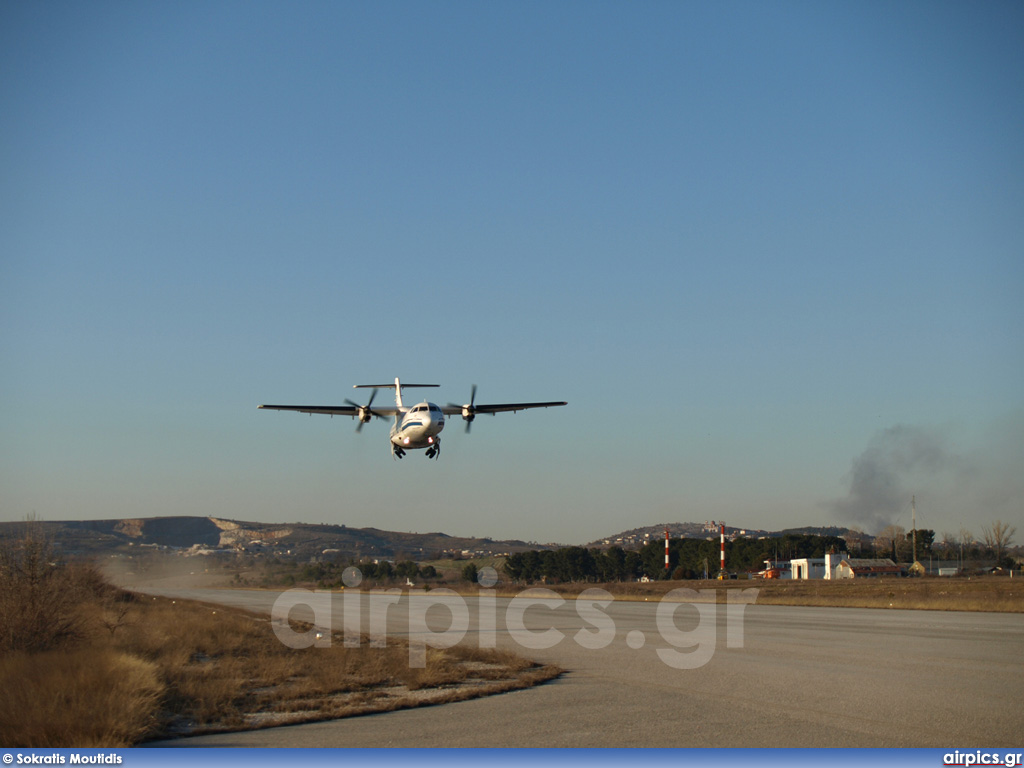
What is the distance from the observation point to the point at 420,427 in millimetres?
37406

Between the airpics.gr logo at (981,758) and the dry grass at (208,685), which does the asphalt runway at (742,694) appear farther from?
the dry grass at (208,685)

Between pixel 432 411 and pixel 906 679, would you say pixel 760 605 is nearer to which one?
pixel 432 411

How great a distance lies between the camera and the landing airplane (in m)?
37.7

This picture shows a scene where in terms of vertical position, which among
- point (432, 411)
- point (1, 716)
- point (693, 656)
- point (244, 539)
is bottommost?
point (244, 539)

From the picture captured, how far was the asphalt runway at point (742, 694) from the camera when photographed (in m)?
12.7

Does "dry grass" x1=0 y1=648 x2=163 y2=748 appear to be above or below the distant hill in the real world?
above

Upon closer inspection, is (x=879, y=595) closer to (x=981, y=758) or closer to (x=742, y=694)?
(x=742, y=694)

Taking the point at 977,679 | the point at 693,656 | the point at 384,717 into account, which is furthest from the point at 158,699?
the point at 977,679

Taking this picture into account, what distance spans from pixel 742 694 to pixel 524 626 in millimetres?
21553

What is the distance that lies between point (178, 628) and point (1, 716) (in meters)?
23.8

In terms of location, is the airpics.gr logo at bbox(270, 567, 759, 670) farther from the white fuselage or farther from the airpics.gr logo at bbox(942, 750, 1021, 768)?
the airpics.gr logo at bbox(942, 750, 1021, 768)

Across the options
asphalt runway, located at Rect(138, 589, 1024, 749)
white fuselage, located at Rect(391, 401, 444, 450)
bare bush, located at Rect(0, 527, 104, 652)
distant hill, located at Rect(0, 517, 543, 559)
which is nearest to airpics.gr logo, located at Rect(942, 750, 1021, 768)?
asphalt runway, located at Rect(138, 589, 1024, 749)

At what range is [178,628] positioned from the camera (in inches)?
1404

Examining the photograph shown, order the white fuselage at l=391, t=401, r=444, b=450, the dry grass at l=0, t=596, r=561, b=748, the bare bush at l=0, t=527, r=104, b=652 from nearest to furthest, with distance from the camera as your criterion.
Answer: the dry grass at l=0, t=596, r=561, b=748
the bare bush at l=0, t=527, r=104, b=652
the white fuselage at l=391, t=401, r=444, b=450
